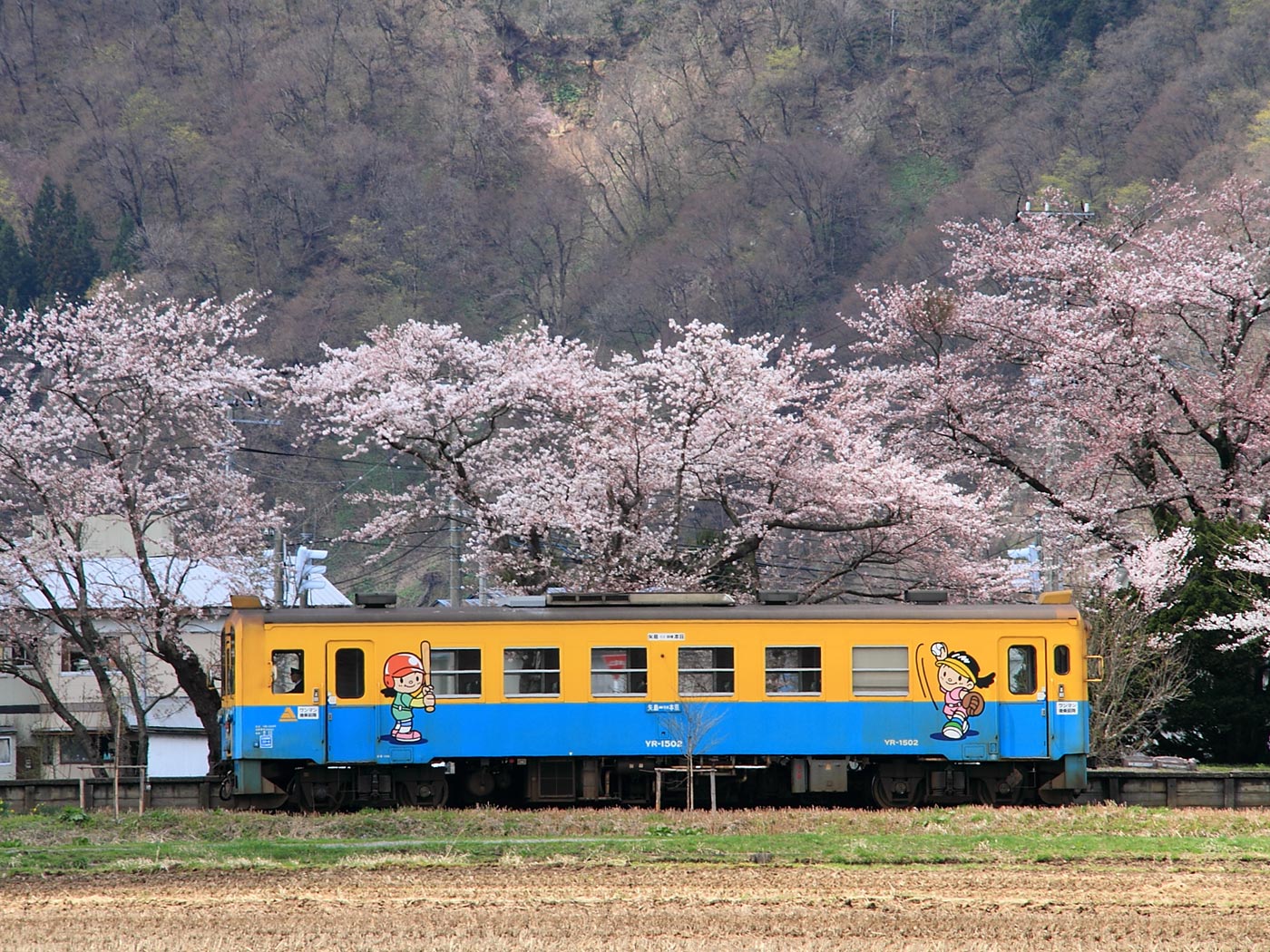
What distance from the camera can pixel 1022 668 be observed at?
68.9 feet

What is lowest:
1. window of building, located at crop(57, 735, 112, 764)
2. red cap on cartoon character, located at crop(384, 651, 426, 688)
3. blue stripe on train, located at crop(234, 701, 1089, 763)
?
window of building, located at crop(57, 735, 112, 764)

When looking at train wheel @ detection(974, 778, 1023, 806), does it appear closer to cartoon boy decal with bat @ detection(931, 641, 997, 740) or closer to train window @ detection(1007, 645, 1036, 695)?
cartoon boy decal with bat @ detection(931, 641, 997, 740)

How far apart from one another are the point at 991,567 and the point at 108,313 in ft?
50.7

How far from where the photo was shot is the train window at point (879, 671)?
20.9 meters

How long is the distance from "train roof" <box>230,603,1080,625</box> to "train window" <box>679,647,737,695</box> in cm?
40

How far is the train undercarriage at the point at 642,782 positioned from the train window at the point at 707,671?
861 mm

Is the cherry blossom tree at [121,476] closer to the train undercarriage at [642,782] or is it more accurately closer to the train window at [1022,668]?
the train undercarriage at [642,782]

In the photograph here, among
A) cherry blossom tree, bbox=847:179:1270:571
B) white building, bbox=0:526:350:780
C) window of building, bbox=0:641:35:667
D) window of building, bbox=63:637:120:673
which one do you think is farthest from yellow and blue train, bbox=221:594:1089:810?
window of building, bbox=63:637:120:673

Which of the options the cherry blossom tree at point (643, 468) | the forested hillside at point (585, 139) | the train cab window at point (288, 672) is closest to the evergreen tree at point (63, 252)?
the forested hillside at point (585, 139)

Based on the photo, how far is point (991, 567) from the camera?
96.3ft

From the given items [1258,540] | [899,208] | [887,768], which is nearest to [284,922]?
[887,768]

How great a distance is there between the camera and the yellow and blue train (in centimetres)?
2088

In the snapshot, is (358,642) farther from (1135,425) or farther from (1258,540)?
(1135,425)

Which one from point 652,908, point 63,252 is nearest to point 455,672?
point 652,908
